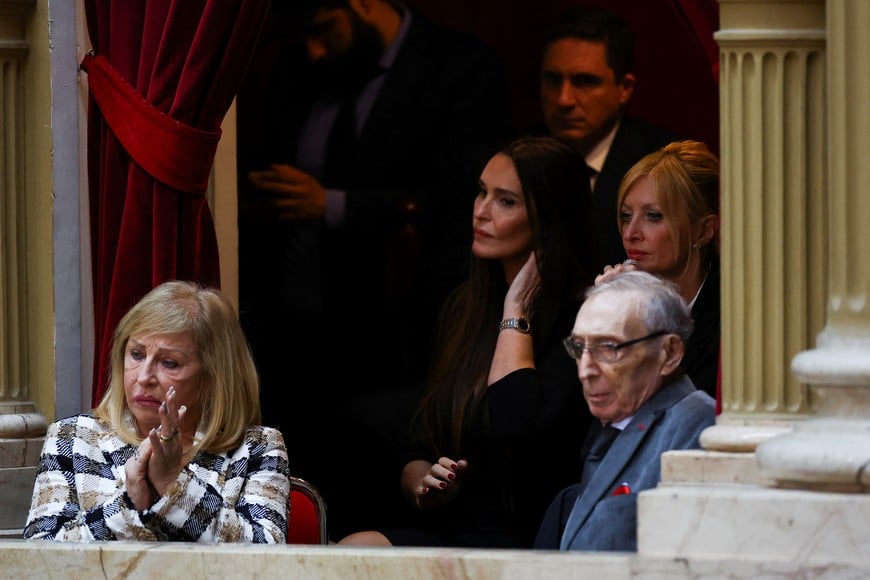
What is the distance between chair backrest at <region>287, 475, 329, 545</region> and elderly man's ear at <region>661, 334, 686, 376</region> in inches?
38.9

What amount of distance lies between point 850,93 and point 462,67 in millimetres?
2994

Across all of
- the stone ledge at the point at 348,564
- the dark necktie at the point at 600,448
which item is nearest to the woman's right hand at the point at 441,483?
the dark necktie at the point at 600,448

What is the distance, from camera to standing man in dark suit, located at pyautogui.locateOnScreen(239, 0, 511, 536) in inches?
275

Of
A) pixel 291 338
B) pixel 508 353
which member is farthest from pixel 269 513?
pixel 291 338

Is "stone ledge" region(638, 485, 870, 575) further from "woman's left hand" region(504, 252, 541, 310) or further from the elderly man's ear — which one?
"woman's left hand" region(504, 252, 541, 310)

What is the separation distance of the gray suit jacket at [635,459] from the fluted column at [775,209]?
0.72ft

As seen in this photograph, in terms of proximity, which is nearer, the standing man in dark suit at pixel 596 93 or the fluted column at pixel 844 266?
the fluted column at pixel 844 266

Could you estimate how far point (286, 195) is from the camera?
7.07m

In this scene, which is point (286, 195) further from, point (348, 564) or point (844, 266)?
point (844, 266)

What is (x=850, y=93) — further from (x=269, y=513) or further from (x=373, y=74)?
(x=373, y=74)

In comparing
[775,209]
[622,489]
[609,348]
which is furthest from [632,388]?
[775,209]

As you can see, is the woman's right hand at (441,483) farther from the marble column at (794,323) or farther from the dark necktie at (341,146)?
the dark necktie at (341,146)

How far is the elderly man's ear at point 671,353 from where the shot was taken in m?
4.58

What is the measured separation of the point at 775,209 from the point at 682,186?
3.91 feet
